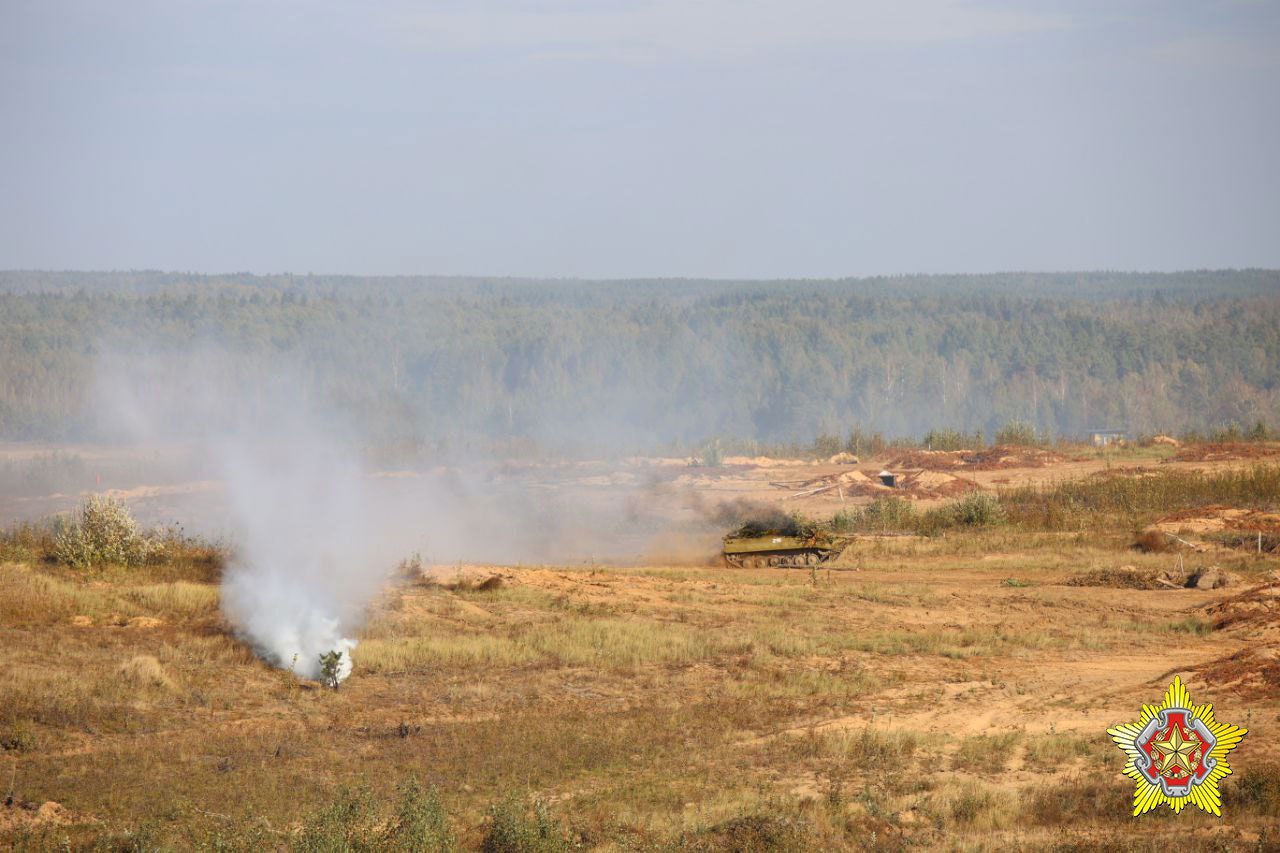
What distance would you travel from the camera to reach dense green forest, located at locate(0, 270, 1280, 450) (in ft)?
272

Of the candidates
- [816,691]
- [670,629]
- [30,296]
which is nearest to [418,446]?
[670,629]

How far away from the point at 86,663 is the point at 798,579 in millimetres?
14639

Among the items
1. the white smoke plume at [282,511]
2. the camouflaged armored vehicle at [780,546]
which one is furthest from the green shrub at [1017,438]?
the white smoke plume at [282,511]

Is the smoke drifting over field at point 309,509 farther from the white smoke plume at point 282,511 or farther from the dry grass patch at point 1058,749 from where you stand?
the dry grass patch at point 1058,749

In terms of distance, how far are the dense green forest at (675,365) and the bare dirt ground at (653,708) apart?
4940 centimetres

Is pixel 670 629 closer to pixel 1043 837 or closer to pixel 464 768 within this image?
pixel 464 768

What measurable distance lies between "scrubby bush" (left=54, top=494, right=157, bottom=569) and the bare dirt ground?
747 millimetres

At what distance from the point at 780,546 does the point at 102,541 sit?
14.4 meters

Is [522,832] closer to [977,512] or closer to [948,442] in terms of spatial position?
[977,512]

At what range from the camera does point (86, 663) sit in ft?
58.8

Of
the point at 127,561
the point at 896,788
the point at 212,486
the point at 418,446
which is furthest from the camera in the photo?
the point at 418,446

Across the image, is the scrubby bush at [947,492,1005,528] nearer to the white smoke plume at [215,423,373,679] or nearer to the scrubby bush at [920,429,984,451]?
the white smoke plume at [215,423,373,679]

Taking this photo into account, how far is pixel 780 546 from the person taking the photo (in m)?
30.1

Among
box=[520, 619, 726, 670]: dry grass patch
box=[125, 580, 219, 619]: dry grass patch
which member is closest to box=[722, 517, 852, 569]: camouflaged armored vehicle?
box=[520, 619, 726, 670]: dry grass patch
